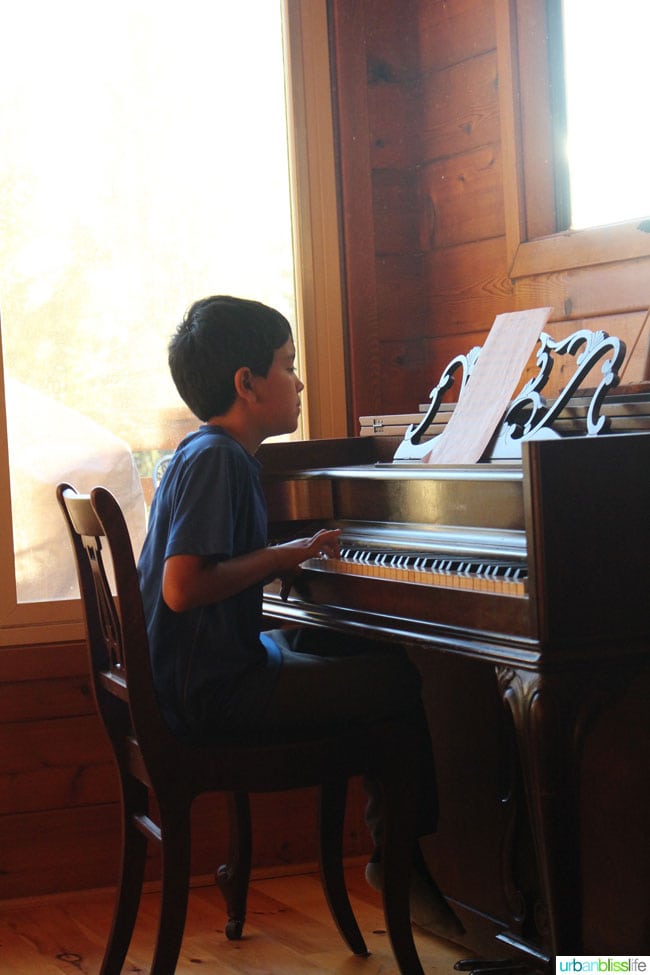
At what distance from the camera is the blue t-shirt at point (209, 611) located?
1918 mm

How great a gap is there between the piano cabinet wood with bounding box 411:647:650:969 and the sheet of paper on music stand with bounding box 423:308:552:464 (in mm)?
384

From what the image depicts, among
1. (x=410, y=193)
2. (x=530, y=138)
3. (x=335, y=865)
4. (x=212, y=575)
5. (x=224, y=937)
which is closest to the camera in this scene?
(x=212, y=575)

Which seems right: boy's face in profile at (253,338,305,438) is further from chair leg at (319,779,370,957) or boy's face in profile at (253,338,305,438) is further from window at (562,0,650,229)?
window at (562,0,650,229)

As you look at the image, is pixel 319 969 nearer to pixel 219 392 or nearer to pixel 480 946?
pixel 480 946

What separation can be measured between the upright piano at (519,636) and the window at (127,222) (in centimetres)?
56

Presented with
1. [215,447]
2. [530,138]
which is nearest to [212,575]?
[215,447]

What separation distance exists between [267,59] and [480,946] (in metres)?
2.04

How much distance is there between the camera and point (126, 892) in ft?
7.00

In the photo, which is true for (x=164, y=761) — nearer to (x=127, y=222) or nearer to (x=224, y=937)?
(x=224, y=937)

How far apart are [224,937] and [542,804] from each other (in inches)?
43.6

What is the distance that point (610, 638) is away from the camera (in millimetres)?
1668

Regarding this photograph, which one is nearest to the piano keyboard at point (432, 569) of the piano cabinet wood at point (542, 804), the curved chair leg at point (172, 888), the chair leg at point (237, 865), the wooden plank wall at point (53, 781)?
the piano cabinet wood at point (542, 804)

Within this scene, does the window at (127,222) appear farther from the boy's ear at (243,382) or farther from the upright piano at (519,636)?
the boy's ear at (243,382)

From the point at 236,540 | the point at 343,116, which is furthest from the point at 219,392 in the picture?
the point at 343,116
